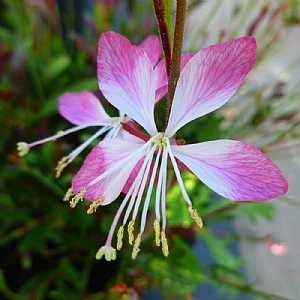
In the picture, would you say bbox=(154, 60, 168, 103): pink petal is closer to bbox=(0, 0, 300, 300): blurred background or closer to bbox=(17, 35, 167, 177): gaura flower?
bbox=(17, 35, 167, 177): gaura flower

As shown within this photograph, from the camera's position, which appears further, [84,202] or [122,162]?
[84,202]

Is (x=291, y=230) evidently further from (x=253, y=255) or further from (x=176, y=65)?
(x=176, y=65)

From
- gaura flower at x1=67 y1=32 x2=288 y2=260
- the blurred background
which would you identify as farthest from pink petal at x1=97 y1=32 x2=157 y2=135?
the blurred background

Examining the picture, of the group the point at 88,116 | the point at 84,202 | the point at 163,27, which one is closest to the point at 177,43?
the point at 163,27

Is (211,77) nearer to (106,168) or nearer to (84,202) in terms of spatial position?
(106,168)

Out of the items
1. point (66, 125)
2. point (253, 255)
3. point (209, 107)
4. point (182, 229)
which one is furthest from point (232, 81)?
point (253, 255)

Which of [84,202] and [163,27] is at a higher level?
[163,27]
